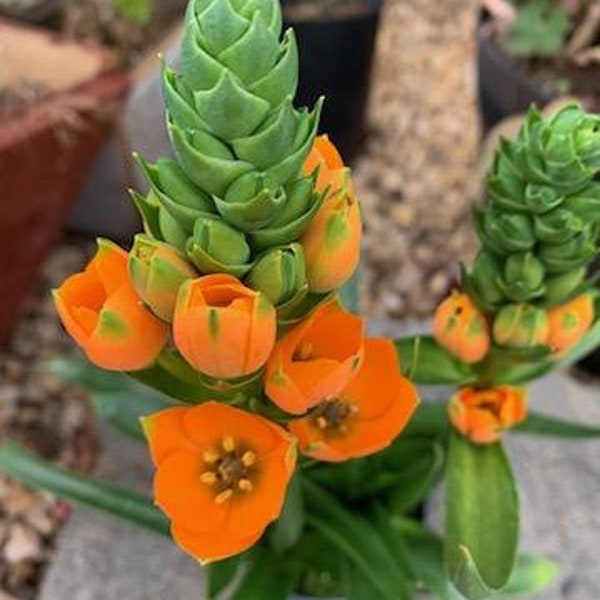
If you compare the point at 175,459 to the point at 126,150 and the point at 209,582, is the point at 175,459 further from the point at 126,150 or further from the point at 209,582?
the point at 126,150

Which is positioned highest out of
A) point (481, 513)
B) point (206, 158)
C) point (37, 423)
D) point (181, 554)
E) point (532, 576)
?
point (206, 158)

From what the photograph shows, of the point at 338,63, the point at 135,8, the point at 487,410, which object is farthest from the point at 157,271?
the point at 338,63

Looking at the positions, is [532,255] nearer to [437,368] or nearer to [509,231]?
[509,231]

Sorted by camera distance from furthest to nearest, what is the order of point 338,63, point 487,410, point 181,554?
point 338,63
point 181,554
point 487,410

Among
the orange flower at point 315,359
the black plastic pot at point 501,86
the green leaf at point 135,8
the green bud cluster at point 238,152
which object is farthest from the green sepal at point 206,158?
the green leaf at point 135,8

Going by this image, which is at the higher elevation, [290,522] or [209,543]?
[209,543]

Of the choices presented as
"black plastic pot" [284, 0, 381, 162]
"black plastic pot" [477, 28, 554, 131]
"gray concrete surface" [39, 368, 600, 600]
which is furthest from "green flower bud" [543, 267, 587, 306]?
"black plastic pot" [284, 0, 381, 162]

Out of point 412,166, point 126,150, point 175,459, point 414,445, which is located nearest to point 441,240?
point 412,166
